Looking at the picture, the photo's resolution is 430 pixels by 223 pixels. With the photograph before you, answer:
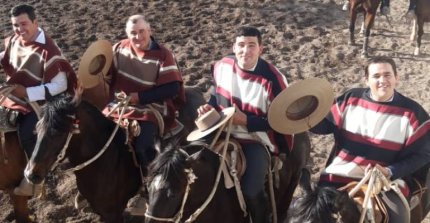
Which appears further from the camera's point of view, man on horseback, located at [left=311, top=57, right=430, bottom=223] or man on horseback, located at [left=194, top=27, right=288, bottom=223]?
man on horseback, located at [left=194, top=27, right=288, bottom=223]

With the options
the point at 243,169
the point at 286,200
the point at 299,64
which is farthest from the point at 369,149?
the point at 299,64

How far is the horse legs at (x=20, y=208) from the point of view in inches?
202

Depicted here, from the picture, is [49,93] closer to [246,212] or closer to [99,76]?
[99,76]

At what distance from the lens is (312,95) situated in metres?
3.90

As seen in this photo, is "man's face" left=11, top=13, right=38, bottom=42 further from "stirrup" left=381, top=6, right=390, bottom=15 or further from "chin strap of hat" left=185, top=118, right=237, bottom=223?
"stirrup" left=381, top=6, right=390, bottom=15

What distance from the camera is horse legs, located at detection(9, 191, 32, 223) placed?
16.8 feet

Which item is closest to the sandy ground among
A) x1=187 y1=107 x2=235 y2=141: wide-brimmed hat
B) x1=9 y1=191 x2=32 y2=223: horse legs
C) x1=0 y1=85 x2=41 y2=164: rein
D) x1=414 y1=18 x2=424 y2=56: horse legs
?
x1=414 y1=18 x2=424 y2=56: horse legs

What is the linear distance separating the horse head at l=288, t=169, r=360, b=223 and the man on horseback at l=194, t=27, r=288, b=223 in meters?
0.98

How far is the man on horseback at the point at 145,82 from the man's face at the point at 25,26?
796 mm

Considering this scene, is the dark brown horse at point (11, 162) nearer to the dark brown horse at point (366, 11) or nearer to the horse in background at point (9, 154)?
the horse in background at point (9, 154)

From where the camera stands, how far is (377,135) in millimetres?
3678

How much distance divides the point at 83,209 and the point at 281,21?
19.9ft

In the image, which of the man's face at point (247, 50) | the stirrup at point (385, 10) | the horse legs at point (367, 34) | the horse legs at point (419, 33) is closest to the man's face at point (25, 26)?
the man's face at point (247, 50)

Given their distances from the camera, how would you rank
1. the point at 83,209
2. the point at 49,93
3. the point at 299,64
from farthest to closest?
the point at 299,64
the point at 83,209
the point at 49,93
